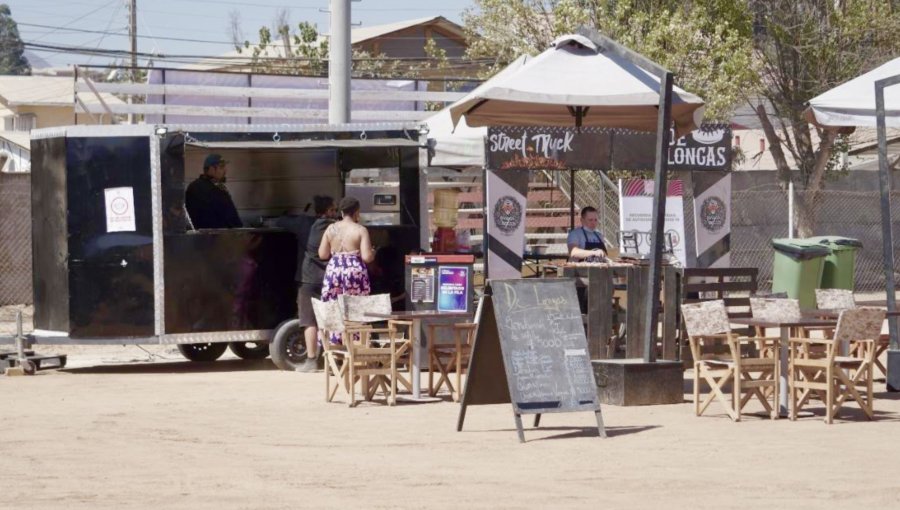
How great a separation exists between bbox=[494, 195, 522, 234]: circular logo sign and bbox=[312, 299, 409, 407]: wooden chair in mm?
2422

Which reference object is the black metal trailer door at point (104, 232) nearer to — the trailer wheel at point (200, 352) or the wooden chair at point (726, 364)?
the trailer wheel at point (200, 352)

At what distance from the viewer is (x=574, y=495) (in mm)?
7996

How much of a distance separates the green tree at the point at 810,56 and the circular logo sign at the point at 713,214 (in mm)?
8766

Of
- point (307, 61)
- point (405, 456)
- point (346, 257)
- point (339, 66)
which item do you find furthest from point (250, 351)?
point (307, 61)

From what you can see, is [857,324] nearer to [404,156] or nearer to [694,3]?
[404,156]

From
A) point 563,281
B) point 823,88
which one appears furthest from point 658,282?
point 823,88

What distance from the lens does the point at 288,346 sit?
15164 mm

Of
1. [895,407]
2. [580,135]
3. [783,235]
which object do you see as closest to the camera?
[895,407]

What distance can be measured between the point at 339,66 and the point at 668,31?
753cm

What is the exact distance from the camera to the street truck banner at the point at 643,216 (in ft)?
65.3

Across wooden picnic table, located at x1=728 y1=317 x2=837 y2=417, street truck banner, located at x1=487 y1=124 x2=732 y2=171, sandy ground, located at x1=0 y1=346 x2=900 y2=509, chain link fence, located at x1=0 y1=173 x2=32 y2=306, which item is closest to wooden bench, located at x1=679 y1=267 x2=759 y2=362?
street truck banner, located at x1=487 y1=124 x2=732 y2=171

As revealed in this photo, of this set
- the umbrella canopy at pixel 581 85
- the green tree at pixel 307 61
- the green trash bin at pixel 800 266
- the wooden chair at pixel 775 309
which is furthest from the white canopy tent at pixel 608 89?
the green tree at pixel 307 61

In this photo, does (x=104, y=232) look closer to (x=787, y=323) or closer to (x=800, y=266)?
(x=787, y=323)

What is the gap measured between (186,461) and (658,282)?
14.7 feet
